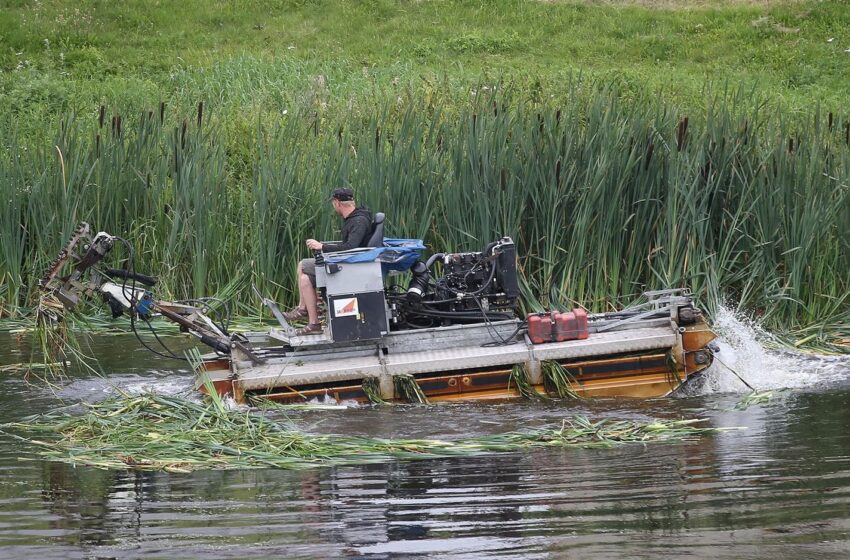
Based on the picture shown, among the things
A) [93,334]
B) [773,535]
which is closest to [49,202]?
[93,334]

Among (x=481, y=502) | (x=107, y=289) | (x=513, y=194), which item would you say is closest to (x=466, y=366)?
(x=513, y=194)

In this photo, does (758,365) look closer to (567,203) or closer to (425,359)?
(567,203)

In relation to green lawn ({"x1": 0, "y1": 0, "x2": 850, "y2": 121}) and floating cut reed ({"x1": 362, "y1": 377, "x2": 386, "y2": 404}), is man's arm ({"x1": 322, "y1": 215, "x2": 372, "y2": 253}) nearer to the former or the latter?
floating cut reed ({"x1": 362, "y1": 377, "x2": 386, "y2": 404})

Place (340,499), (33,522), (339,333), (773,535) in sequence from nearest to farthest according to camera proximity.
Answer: (773,535), (33,522), (340,499), (339,333)

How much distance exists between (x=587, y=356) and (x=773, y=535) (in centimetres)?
400

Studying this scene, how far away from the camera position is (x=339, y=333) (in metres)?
9.27

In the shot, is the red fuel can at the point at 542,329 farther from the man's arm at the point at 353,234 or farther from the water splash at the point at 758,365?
the man's arm at the point at 353,234

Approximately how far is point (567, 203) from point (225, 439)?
478 centimetres

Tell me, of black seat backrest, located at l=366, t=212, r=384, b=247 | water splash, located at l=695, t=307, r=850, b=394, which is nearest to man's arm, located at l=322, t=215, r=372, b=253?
black seat backrest, located at l=366, t=212, r=384, b=247

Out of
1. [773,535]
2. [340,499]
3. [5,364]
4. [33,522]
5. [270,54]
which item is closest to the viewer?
[773,535]

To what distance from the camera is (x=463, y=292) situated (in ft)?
31.9

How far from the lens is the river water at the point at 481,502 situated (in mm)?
5410

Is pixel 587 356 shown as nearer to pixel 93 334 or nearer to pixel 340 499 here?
pixel 340 499

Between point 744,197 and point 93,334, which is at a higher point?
point 744,197
